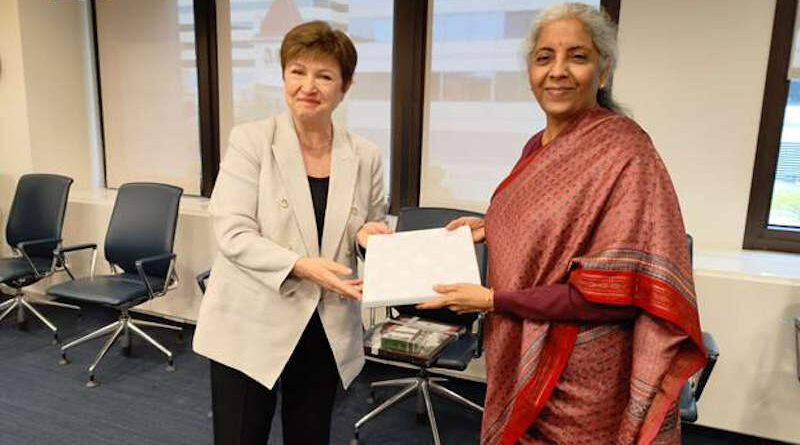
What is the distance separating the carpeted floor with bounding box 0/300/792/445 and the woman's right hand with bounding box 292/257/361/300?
1.40m

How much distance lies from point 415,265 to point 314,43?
1.80 ft

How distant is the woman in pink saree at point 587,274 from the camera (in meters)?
→ 1.00

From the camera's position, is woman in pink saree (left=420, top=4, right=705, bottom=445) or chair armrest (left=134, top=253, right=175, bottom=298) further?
chair armrest (left=134, top=253, right=175, bottom=298)

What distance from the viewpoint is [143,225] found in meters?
3.18

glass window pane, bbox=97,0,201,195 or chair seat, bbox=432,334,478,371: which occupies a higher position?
glass window pane, bbox=97,0,201,195

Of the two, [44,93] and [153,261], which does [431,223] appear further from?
[44,93]

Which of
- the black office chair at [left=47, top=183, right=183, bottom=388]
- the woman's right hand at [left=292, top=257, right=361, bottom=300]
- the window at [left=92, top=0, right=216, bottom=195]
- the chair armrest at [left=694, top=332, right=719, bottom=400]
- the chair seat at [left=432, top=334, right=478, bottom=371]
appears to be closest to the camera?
the woman's right hand at [left=292, top=257, right=361, bottom=300]

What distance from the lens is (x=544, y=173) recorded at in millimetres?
1095

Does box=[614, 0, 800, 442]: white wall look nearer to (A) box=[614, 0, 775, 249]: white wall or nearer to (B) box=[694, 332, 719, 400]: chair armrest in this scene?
(A) box=[614, 0, 775, 249]: white wall

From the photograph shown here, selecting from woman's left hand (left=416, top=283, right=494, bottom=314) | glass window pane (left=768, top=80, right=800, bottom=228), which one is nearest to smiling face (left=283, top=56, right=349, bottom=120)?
woman's left hand (left=416, top=283, right=494, bottom=314)

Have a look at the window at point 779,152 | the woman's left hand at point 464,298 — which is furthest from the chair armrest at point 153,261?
the window at point 779,152

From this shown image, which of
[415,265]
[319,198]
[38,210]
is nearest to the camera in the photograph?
[415,265]

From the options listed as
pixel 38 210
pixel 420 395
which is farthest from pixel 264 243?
pixel 38 210

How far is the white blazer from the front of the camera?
131cm
